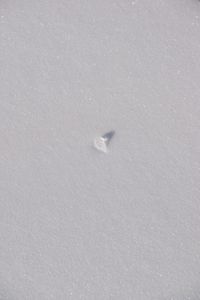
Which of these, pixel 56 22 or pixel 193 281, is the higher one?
pixel 56 22

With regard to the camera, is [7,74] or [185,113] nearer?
[185,113]

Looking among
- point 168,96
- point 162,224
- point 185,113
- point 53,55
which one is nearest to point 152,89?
point 168,96

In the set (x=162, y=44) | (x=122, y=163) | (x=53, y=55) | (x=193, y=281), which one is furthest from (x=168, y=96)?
(x=193, y=281)

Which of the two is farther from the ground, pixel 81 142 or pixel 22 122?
pixel 22 122

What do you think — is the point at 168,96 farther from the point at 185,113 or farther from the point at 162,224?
the point at 162,224

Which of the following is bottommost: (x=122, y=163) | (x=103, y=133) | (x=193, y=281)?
(x=193, y=281)

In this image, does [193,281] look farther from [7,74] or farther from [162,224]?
[7,74]
